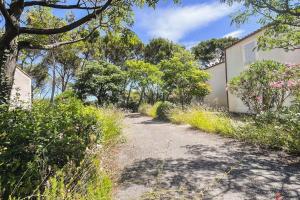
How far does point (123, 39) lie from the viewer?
753 cm

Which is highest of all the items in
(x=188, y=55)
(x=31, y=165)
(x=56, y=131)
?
(x=188, y=55)

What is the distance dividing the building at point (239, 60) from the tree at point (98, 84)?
8478mm

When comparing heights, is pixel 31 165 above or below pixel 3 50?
below

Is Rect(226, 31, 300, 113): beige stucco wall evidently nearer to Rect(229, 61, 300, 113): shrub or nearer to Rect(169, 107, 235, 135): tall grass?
Rect(229, 61, 300, 113): shrub

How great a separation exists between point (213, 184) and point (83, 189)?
7.64 ft

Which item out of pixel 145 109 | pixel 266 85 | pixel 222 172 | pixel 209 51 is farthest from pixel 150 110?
pixel 209 51

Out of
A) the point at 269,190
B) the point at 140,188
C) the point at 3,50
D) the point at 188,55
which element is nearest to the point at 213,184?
the point at 269,190

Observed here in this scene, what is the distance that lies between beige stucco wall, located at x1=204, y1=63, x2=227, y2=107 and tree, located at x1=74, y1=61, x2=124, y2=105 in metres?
8.18

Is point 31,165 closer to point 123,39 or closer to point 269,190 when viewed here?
point 269,190

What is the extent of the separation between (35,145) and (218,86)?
22.9 m

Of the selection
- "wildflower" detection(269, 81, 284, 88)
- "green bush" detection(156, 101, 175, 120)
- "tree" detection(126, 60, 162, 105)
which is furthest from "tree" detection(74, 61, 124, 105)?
"wildflower" detection(269, 81, 284, 88)

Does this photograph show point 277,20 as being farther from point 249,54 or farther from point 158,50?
point 158,50

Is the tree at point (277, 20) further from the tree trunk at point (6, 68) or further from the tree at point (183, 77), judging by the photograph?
the tree at point (183, 77)

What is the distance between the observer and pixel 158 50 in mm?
38969
